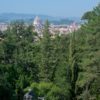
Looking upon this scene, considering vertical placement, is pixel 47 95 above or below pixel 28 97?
below

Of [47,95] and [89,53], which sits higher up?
[89,53]

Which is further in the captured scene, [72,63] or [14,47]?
[14,47]

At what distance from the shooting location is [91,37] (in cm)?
3155

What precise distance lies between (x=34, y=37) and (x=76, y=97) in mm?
27492

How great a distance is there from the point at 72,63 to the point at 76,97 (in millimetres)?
A: 2638

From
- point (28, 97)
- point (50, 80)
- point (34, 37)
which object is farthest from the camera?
point (34, 37)

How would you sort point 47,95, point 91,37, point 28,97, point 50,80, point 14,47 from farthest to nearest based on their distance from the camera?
point 14,47
point 50,80
point 91,37
point 47,95
point 28,97

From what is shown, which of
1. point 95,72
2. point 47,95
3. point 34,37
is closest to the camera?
point 47,95

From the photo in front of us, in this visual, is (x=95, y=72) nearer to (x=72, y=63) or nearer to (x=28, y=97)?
(x=72, y=63)

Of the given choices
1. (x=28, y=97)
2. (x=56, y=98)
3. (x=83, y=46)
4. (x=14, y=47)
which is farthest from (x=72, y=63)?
(x=28, y=97)

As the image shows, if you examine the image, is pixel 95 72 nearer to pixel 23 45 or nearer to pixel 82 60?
pixel 82 60

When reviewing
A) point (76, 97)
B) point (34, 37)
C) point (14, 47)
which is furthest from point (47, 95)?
point (34, 37)

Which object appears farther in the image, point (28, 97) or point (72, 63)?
point (72, 63)

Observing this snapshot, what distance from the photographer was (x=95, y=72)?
29562 mm
